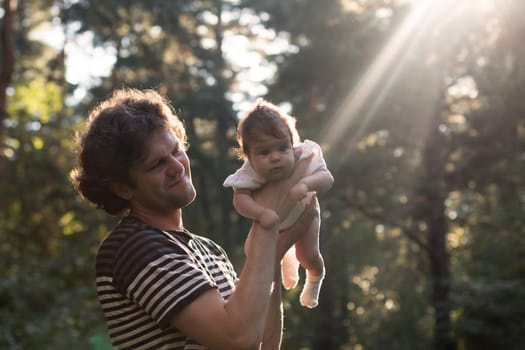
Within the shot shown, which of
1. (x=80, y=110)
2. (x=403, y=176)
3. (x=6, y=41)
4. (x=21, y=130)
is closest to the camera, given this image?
(x=6, y=41)

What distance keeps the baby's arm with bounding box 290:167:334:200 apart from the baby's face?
0.30ft

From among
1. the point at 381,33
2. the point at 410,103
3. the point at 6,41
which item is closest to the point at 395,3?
the point at 381,33

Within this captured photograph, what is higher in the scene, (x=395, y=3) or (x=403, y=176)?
(x=395, y=3)

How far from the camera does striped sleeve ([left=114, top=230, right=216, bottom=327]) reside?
5.73 feet

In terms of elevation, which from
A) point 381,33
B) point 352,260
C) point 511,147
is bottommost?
point 352,260

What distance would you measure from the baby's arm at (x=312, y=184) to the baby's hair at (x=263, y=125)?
0.22 m

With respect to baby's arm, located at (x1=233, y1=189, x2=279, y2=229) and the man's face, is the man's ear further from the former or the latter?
baby's arm, located at (x1=233, y1=189, x2=279, y2=229)

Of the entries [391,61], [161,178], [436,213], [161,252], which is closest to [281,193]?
[161,178]

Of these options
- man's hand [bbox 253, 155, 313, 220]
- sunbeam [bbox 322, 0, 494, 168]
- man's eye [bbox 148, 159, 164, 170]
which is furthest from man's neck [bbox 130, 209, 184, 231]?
sunbeam [bbox 322, 0, 494, 168]

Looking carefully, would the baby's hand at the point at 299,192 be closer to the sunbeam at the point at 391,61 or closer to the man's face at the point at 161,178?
the man's face at the point at 161,178

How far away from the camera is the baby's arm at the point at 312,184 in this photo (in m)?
2.05

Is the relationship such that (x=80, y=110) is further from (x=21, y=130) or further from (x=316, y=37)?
(x=316, y=37)

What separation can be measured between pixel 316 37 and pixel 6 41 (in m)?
6.21

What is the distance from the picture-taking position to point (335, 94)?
523 inches
